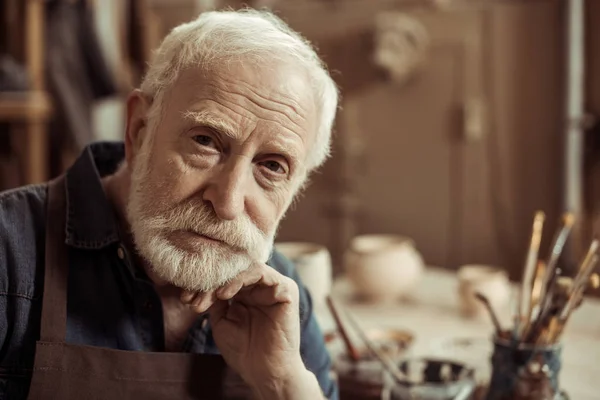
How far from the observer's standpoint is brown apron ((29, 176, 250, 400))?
1157 mm

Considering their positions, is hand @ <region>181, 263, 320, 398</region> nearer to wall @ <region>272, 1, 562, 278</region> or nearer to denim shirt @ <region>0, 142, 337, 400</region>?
denim shirt @ <region>0, 142, 337, 400</region>

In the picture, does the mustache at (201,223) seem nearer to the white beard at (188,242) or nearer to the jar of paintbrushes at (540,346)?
the white beard at (188,242)

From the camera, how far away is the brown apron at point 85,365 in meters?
1.16

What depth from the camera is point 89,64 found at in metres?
3.58

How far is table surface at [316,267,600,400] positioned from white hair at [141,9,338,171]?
31.8 inches

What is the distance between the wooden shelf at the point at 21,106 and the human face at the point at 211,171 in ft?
6.09

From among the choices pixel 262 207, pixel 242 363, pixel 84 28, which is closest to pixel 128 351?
pixel 242 363

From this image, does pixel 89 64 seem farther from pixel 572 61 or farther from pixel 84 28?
pixel 572 61

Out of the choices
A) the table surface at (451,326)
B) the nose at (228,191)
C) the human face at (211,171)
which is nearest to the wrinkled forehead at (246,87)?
the human face at (211,171)

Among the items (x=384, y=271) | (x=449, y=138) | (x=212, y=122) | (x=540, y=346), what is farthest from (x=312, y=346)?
(x=449, y=138)

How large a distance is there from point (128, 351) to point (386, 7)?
2.98 m

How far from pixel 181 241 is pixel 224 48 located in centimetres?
34

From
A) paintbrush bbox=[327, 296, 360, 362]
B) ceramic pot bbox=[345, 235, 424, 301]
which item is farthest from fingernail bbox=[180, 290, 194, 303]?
ceramic pot bbox=[345, 235, 424, 301]

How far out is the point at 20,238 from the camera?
47.3 inches
